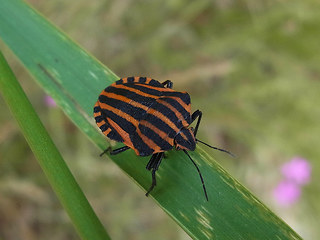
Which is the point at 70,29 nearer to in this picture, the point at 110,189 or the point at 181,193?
the point at 110,189

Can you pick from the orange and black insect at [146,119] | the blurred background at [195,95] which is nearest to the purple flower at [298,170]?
the blurred background at [195,95]

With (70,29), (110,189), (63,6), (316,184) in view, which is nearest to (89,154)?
(110,189)

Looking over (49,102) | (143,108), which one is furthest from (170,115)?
(49,102)

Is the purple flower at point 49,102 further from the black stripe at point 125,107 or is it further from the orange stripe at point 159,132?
the orange stripe at point 159,132

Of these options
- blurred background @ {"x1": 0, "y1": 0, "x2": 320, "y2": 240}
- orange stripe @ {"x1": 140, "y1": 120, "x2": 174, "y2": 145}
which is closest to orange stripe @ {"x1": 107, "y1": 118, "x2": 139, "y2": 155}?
orange stripe @ {"x1": 140, "y1": 120, "x2": 174, "y2": 145}

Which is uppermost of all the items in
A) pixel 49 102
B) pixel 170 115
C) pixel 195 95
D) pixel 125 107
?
pixel 195 95

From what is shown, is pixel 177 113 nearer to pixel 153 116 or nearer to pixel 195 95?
pixel 153 116
